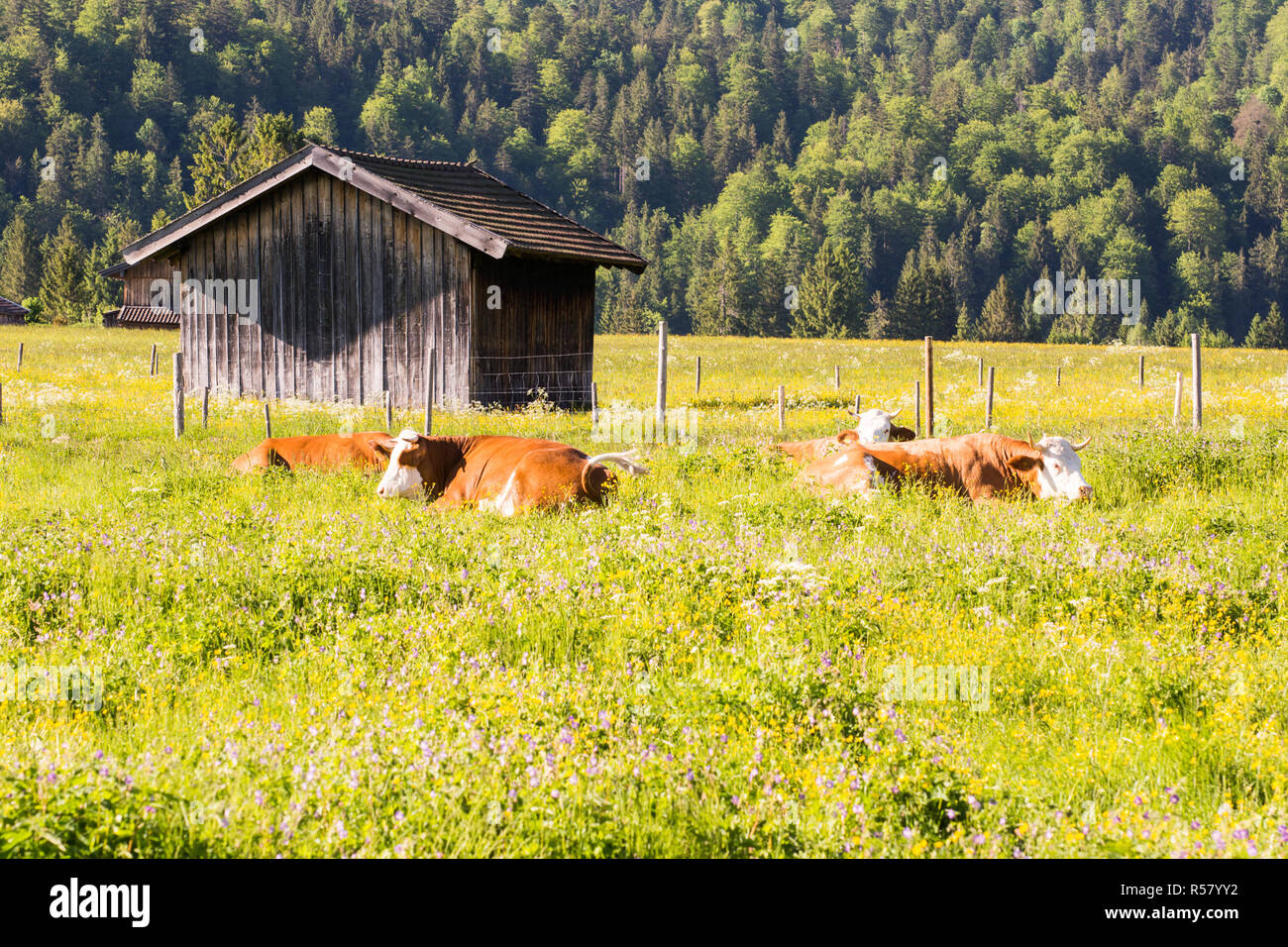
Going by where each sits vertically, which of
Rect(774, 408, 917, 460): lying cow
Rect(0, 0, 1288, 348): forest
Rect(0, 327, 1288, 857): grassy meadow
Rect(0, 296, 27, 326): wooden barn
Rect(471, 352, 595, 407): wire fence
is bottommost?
Rect(0, 327, 1288, 857): grassy meadow

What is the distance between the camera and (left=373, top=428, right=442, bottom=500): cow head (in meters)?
12.4

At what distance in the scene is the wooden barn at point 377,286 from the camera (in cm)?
2341

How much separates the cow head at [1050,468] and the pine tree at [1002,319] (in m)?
98.8

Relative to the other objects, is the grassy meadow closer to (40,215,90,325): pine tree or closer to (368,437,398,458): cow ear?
(368,437,398,458): cow ear

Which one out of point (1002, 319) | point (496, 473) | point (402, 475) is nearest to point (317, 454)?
point (402, 475)

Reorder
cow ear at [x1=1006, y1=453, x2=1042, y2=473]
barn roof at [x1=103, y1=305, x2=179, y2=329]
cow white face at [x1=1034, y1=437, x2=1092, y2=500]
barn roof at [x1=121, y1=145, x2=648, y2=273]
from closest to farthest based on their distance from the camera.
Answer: cow white face at [x1=1034, y1=437, x2=1092, y2=500] < cow ear at [x1=1006, y1=453, x2=1042, y2=473] < barn roof at [x1=121, y1=145, x2=648, y2=273] < barn roof at [x1=103, y1=305, x2=179, y2=329]

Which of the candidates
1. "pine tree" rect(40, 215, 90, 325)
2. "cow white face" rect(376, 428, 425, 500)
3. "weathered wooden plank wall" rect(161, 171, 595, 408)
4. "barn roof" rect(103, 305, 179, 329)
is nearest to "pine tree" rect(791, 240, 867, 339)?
"barn roof" rect(103, 305, 179, 329)

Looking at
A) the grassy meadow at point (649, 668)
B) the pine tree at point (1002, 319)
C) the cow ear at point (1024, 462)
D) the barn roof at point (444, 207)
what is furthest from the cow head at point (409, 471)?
the pine tree at point (1002, 319)

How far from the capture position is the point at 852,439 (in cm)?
1455

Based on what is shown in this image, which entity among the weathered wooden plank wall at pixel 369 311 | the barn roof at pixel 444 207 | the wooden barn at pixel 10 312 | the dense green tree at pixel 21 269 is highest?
the dense green tree at pixel 21 269

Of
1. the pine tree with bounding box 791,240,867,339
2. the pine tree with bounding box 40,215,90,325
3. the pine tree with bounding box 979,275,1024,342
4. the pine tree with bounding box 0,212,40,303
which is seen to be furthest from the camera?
the pine tree with bounding box 979,275,1024,342

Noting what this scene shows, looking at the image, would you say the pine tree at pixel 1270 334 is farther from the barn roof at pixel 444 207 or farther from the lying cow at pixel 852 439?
the lying cow at pixel 852 439

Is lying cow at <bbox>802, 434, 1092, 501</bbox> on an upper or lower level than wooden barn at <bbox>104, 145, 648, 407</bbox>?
lower
